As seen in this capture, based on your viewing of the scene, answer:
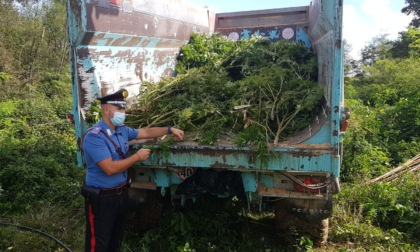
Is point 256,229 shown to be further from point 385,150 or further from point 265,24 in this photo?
point 265,24

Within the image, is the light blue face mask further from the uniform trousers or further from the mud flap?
the mud flap

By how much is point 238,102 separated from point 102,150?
4.32ft

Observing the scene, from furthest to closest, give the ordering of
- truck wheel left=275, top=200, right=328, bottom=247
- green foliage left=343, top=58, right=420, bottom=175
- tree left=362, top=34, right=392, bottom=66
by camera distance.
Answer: tree left=362, top=34, right=392, bottom=66 → green foliage left=343, top=58, right=420, bottom=175 → truck wheel left=275, top=200, right=328, bottom=247

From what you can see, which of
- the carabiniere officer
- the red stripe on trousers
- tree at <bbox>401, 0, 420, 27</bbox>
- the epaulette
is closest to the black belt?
the carabiniere officer

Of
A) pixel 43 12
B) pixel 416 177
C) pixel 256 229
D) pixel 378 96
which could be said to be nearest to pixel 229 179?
pixel 256 229

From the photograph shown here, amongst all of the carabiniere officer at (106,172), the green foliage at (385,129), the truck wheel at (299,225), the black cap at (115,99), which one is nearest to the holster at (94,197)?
the carabiniere officer at (106,172)

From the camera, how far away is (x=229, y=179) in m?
3.03

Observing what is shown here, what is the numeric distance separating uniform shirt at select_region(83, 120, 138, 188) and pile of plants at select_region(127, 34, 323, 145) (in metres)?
0.49

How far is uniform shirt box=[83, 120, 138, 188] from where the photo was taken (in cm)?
266

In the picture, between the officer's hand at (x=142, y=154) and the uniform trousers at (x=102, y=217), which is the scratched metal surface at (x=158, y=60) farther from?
the uniform trousers at (x=102, y=217)

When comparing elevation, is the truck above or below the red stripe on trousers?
above

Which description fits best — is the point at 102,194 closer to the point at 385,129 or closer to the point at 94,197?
the point at 94,197

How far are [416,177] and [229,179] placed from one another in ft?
9.13

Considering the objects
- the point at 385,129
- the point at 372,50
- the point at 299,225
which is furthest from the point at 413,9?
the point at 299,225
